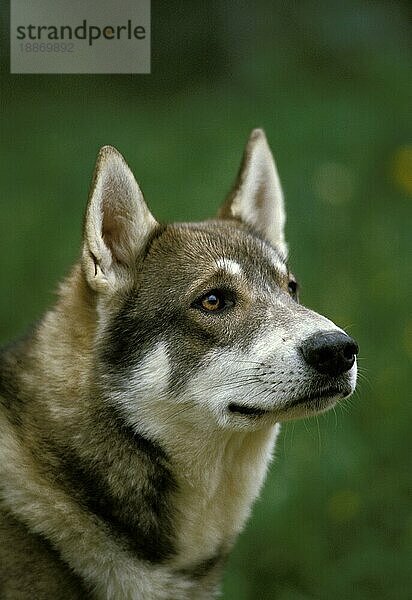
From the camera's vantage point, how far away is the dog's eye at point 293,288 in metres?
4.59

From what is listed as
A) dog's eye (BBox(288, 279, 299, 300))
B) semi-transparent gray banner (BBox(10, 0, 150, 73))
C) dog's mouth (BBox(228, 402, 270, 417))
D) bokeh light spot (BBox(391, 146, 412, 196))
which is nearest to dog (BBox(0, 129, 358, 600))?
dog's mouth (BBox(228, 402, 270, 417))

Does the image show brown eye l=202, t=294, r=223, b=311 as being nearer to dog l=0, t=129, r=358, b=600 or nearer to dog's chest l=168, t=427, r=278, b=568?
dog l=0, t=129, r=358, b=600

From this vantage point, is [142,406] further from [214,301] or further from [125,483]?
[214,301]

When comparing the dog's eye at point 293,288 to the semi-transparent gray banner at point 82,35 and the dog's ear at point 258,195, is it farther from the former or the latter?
the semi-transparent gray banner at point 82,35

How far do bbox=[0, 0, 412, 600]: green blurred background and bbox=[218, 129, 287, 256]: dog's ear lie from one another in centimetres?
151

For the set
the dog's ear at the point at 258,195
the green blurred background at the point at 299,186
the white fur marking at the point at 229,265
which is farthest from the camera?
the green blurred background at the point at 299,186

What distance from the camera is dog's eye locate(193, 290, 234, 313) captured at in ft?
13.7

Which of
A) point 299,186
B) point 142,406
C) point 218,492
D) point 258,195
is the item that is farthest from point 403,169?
point 142,406

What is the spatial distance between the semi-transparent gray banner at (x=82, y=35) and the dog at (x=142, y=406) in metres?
2.76

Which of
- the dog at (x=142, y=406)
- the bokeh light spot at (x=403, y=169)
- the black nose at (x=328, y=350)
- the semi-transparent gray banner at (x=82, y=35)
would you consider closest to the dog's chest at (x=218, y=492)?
the dog at (x=142, y=406)

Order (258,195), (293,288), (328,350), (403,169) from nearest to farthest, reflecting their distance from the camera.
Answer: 1. (328,350)
2. (293,288)
3. (258,195)
4. (403,169)

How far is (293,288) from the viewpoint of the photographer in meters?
4.64

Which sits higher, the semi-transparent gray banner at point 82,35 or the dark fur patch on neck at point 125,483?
the semi-transparent gray banner at point 82,35

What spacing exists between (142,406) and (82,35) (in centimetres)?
349
